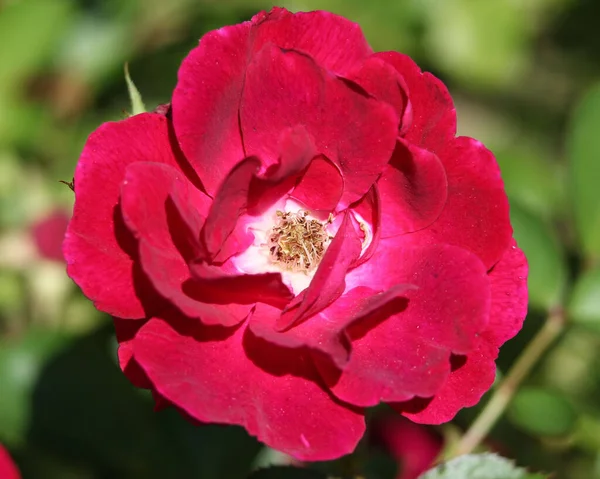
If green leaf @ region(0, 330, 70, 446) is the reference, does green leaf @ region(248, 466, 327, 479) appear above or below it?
above

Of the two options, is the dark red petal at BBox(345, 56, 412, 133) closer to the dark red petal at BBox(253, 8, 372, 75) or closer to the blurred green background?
the dark red petal at BBox(253, 8, 372, 75)

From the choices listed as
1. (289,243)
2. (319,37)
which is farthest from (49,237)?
(319,37)

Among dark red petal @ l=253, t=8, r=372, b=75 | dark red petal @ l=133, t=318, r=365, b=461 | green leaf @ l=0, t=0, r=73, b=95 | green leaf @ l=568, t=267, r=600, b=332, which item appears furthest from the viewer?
green leaf @ l=0, t=0, r=73, b=95

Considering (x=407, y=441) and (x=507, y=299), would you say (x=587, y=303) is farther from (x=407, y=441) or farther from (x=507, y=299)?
(x=407, y=441)

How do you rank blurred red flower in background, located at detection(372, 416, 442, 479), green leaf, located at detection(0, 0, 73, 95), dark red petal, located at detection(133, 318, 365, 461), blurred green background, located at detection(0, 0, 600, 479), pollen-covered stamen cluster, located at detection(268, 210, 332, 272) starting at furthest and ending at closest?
green leaf, located at detection(0, 0, 73, 95)
blurred red flower in background, located at detection(372, 416, 442, 479)
blurred green background, located at detection(0, 0, 600, 479)
pollen-covered stamen cluster, located at detection(268, 210, 332, 272)
dark red petal, located at detection(133, 318, 365, 461)

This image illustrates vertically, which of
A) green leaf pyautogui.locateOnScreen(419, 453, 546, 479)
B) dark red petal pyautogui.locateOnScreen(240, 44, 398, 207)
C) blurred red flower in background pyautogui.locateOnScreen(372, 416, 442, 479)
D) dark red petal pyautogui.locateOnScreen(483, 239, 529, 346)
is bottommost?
blurred red flower in background pyautogui.locateOnScreen(372, 416, 442, 479)

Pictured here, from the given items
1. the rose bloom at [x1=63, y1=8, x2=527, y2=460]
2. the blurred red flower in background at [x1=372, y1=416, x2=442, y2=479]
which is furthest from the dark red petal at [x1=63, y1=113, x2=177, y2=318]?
the blurred red flower in background at [x1=372, y1=416, x2=442, y2=479]

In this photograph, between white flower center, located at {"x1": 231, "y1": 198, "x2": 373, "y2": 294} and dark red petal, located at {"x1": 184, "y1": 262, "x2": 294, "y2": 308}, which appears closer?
dark red petal, located at {"x1": 184, "y1": 262, "x2": 294, "y2": 308}
